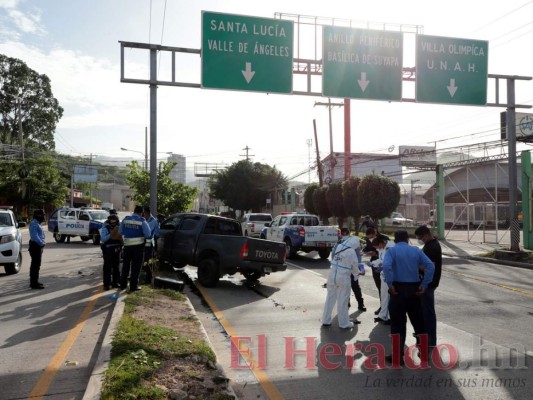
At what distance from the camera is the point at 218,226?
42.8 ft

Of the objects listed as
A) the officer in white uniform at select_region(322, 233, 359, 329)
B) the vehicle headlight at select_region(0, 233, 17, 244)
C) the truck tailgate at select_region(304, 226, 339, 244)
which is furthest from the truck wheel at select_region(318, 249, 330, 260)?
the officer in white uniform at select_region(322, 233, 359, 329)

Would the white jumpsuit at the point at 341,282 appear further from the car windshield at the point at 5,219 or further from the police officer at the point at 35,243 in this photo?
the car windshield at the point at 5,219

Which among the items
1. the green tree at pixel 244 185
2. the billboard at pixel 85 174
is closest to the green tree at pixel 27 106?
the billboard at pixel 85 174

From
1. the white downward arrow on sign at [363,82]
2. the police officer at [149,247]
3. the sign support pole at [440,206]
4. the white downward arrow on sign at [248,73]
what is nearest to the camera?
the police officer at [149,247]

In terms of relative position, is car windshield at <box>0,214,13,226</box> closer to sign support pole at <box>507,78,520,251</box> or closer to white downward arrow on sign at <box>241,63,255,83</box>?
white downward arrow on sign at <box>241,63,255,83</box>

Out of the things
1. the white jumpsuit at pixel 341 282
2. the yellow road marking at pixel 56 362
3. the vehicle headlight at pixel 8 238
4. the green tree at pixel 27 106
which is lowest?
the yellow road marking at pixel 56 362

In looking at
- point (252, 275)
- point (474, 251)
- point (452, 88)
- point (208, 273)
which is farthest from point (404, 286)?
point (474, 251)

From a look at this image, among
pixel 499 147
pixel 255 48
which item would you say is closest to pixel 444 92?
pixel 255 48

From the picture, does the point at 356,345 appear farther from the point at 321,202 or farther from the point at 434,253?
the point at 321,202

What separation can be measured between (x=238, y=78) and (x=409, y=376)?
1026 centimetres

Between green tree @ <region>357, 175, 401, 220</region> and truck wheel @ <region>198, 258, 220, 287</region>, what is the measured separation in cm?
2094

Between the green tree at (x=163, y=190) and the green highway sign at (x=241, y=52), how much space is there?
35.5 ft

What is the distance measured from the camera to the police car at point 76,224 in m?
27.6

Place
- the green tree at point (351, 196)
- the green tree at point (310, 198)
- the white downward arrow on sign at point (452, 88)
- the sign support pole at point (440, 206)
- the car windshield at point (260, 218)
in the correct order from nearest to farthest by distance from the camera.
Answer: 1. the white downward arrow on sign at point (452, 88)
2. the car windshield at point (260, 218)
3. the sign support pole at point (440, 206)
4. the green tree at point (351, 196)
5. the green tree at point (310, 198)
